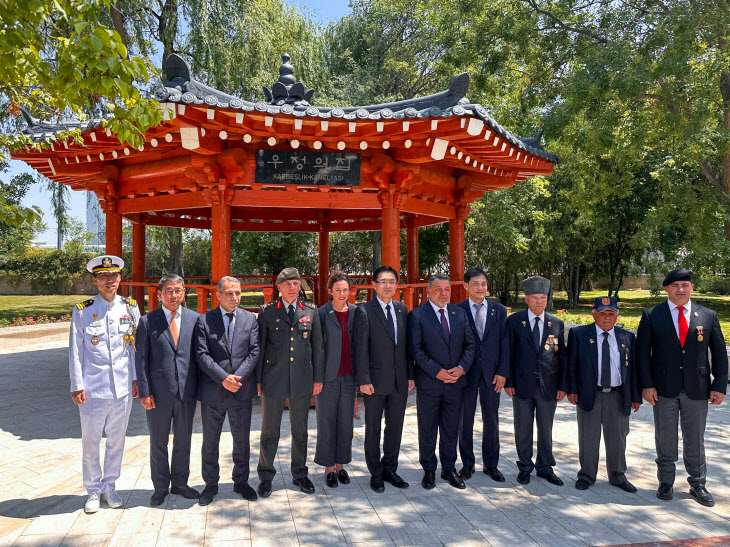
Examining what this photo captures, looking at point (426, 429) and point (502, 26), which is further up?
point (502, 26)

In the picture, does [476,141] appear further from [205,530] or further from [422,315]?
[205,530]

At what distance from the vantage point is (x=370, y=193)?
257 inches

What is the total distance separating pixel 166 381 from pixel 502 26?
12669 millimetres

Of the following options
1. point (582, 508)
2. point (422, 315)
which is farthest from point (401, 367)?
point (582, 508)

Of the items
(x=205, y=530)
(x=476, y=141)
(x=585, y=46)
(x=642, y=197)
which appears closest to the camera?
(x=205, y=530)

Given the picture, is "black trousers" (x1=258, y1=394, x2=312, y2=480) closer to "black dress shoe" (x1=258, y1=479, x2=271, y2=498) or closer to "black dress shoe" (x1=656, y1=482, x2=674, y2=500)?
"black dress shoe" (x1=258, y1=479, x2=271, y2=498)

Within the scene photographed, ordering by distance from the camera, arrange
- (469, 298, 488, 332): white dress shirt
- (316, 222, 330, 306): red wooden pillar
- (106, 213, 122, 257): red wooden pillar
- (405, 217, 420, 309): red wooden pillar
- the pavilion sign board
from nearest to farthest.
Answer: (469, 298, 488, 332): white dress shirt < the pavilion sign board < (106, 213, 122, 257): red wooden pillar < (405, 217, 420, 309): red wooden pillar < (316, 222, 330, 306): red wooden pillar

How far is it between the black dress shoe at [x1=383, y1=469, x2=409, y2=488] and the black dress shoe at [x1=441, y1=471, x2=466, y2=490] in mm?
337

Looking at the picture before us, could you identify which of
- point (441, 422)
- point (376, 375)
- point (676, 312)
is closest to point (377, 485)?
point (441, 422)

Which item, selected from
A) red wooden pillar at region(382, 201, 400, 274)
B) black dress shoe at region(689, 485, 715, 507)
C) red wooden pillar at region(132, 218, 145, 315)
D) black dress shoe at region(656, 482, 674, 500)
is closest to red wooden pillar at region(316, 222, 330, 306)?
red wooden pillar at region(132, 218, 145, 315)

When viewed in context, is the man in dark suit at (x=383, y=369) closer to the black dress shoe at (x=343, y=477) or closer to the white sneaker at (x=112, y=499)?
the black dress shoe at (x=343, y=477)

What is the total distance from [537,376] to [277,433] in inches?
83.6

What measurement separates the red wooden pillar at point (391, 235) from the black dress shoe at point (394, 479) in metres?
2.85

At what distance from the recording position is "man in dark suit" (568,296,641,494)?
388 centimetres
